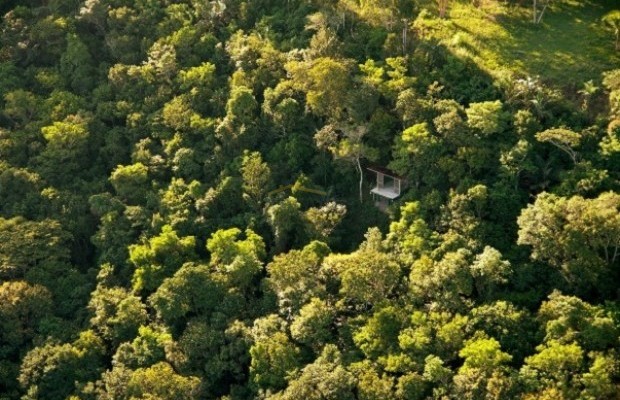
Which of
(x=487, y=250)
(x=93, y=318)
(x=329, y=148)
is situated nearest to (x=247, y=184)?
(x=329, y=148)

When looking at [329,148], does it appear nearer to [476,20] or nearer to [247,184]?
[247,184]

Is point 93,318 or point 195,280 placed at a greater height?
point 195,280

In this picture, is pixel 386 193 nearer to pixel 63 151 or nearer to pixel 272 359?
pixel 272 359

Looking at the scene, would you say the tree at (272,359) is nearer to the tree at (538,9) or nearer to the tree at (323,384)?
the tree at (323,384)

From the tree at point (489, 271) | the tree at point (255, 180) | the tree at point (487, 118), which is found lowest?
the tree at point (255, 180)

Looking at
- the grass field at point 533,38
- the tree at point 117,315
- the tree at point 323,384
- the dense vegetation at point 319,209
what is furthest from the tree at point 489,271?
the tree at point 117,315

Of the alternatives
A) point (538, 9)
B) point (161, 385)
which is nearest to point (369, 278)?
point (161, 385)

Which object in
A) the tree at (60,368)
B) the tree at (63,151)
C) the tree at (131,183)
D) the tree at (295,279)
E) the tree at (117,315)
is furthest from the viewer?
the tree at (63,151)
